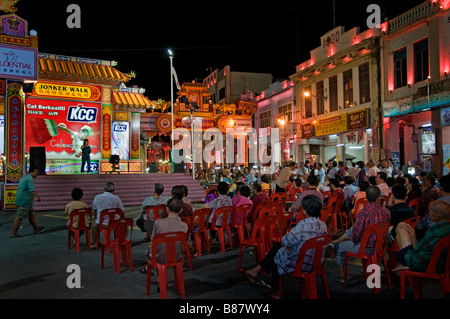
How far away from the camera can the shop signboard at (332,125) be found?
22198mm

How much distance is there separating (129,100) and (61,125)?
12.4 feet

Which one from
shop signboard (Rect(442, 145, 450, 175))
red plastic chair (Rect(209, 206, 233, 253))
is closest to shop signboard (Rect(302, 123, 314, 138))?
shop signboard (Rect(442, 145, 450, 175))

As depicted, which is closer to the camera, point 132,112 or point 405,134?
point 405,134

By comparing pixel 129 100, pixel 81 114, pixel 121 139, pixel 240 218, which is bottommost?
pixel 240 218

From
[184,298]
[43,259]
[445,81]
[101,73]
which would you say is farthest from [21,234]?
[445,81]

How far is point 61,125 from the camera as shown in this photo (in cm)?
1933

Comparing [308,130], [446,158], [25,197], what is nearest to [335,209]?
[25,197]

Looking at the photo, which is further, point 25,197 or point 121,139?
point 121,139

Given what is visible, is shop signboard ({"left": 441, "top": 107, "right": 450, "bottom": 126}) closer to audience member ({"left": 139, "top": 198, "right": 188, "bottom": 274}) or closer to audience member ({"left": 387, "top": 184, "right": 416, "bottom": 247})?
audience member ({"left": 387, "top": 184, "right": 416, "bottom": 247})

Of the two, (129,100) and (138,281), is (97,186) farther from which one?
(138,281)

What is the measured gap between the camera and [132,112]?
21453 millimetres

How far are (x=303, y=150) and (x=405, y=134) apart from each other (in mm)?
8347

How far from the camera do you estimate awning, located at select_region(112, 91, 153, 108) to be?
797 inches

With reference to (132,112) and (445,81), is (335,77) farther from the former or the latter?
(132,112)
